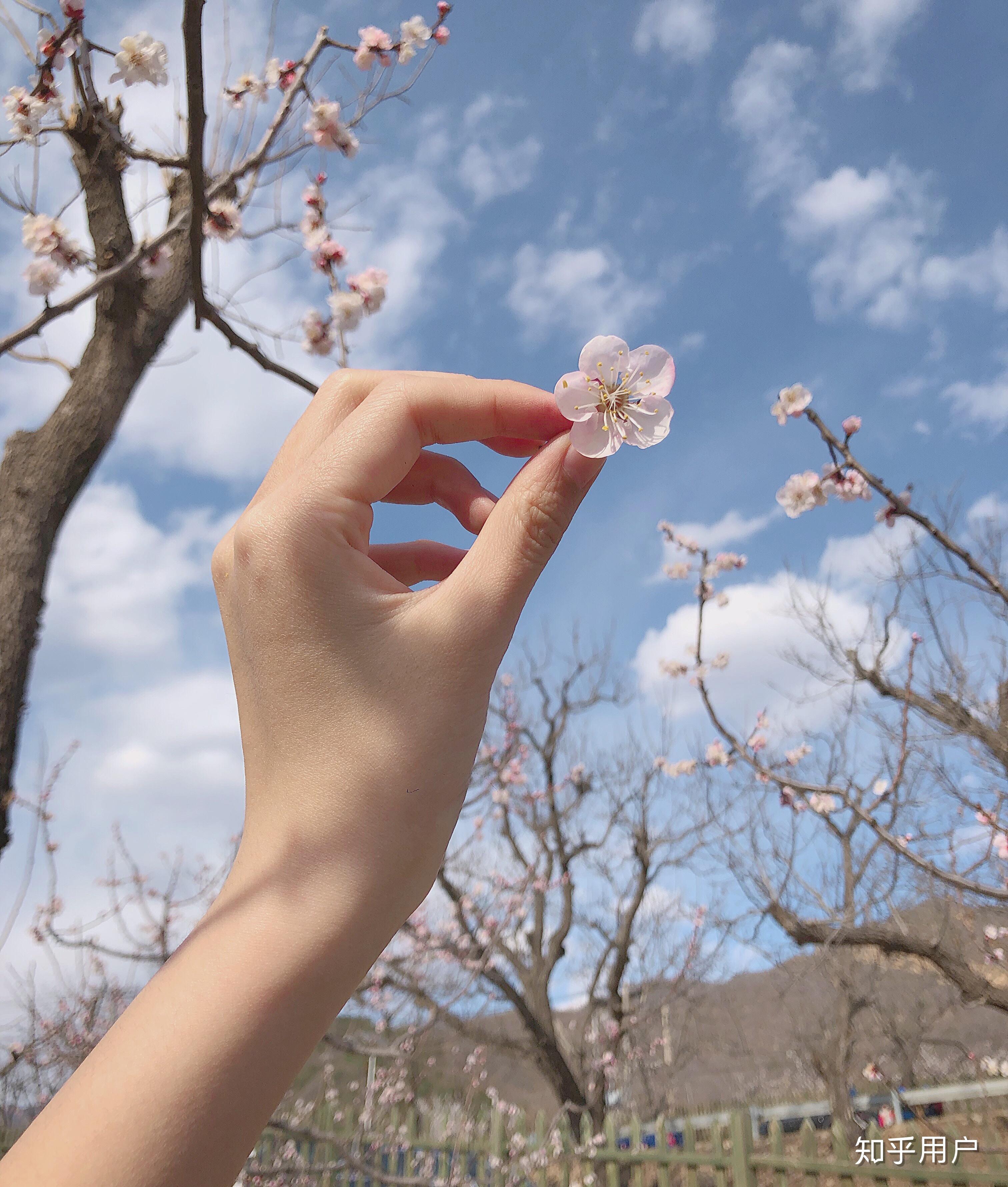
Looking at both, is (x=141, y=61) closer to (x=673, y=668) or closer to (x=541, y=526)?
(x=541, y=526)

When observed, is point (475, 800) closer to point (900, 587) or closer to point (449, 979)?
point (449, 979)

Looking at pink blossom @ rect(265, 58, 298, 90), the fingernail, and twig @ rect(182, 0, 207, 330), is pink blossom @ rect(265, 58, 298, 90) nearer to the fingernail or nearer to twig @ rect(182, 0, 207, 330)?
twig @ rect(182, 0, 207, 330)

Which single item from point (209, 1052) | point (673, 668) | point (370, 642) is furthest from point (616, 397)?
point (673, 668)

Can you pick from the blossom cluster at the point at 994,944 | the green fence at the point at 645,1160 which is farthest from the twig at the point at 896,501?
the blossom cluster at the point at 994,944

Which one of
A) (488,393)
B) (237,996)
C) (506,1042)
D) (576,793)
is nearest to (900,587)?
(576,793)

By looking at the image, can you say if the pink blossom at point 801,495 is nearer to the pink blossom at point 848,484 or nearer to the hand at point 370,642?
the pink blossom at point 848,484
